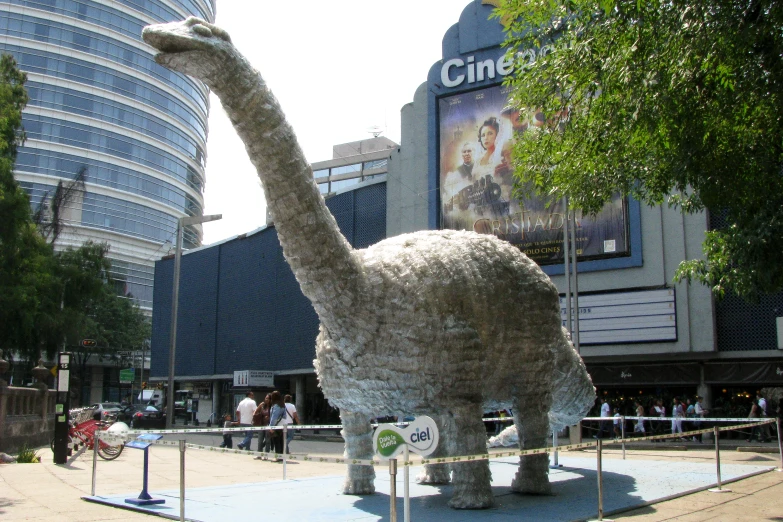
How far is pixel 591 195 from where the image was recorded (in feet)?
27.5

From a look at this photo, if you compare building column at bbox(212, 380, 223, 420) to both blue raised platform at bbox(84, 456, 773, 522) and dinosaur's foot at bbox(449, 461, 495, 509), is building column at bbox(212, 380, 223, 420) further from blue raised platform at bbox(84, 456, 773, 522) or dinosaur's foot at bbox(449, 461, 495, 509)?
dinosaur's foot at bbox(449, 461, 495, 509)

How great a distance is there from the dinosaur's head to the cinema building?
1470 cm

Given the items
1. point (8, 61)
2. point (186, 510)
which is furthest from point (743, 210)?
point (8, 61)

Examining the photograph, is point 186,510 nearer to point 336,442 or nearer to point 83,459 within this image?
point 83,459

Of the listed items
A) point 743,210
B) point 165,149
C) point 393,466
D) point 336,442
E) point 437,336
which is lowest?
point 336,442

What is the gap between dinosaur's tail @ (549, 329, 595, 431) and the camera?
810 centimetres

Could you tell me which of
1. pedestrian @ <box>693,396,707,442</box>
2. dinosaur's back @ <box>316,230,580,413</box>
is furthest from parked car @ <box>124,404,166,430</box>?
dinosaur's back @ <box>316,230,580,413</box>

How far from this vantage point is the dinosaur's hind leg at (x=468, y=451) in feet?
20.7

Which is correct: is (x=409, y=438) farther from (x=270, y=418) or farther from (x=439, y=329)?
(x=270, y=418)

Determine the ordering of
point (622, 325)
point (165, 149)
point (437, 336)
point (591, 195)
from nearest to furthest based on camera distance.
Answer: point (437, 336) → point (591, 195) → point (622, 325) → point (165, 149)

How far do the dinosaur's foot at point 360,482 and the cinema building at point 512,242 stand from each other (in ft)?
39.5

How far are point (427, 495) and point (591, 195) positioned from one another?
402 cm

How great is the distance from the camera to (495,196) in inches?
971

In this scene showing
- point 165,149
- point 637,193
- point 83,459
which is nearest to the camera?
point 637,193
